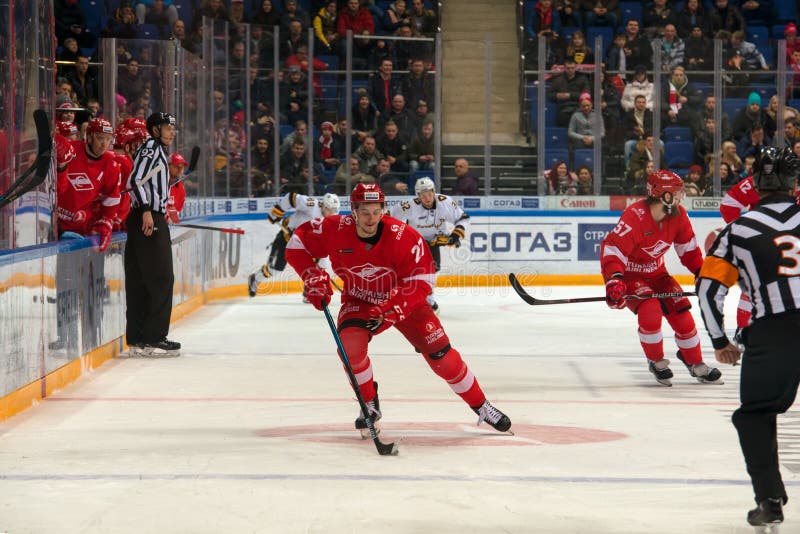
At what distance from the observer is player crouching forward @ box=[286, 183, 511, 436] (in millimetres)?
5477

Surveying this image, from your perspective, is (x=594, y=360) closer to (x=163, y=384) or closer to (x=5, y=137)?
(x=163, y=384)

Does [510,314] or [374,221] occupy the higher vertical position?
[374,221]

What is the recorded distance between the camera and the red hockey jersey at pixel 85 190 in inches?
323

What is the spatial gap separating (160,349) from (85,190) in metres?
1.19

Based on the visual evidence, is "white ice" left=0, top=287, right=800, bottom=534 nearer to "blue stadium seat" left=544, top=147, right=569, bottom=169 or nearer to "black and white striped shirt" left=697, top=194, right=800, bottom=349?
"black and white striped shirt" left=697, top=194, right=800, bottom=349

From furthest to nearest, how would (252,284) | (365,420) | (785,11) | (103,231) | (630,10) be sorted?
(785,11) → (630,10) → (252,284) → (103,231) → (365,420)

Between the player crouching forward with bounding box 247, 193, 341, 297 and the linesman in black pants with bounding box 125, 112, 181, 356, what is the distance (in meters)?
3.19

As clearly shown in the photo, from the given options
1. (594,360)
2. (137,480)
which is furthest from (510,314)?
(137,480)

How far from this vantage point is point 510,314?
38.4 ft

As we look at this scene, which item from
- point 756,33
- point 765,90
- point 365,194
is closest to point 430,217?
point 765,90

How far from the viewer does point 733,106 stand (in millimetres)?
14336

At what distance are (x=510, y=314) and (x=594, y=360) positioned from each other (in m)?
2.96

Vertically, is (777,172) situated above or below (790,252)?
above

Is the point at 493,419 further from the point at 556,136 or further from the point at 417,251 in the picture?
the point at 556,136
